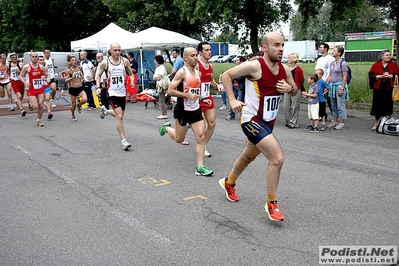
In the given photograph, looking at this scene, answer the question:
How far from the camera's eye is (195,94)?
645cm

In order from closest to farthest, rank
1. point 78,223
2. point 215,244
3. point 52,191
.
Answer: point 215,244 < point 78,223 < point 52,191

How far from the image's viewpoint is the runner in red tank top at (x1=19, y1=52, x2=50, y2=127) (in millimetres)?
11273

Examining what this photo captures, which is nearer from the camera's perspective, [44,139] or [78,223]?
[78,223]

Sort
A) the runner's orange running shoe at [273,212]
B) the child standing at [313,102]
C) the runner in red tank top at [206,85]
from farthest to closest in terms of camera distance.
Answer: the child standing at [313,102]
the runner in red tank top at [206,85]
the runner's orange running shoe at [273,212]

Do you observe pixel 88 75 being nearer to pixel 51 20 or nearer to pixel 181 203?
pixel 181 203

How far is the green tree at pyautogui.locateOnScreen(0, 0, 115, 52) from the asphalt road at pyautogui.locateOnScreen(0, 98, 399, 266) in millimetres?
28087

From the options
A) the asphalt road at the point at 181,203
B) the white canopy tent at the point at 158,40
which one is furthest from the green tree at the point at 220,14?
the asphalt road at the point at 181,203

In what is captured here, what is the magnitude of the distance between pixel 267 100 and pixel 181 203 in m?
1.67

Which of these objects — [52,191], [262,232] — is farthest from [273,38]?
[52,191]

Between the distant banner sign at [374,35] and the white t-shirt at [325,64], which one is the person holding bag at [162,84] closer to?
the white t-shirt at [325,64]

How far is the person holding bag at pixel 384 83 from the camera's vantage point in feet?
31.6

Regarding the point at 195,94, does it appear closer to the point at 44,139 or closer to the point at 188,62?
the point at 188,62

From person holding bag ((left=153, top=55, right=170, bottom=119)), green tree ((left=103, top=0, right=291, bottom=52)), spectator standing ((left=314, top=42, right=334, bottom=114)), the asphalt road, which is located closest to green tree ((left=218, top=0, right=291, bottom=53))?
green tree ((left=103, top=0, right=291, bottom=52))

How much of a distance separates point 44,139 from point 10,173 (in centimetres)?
293
